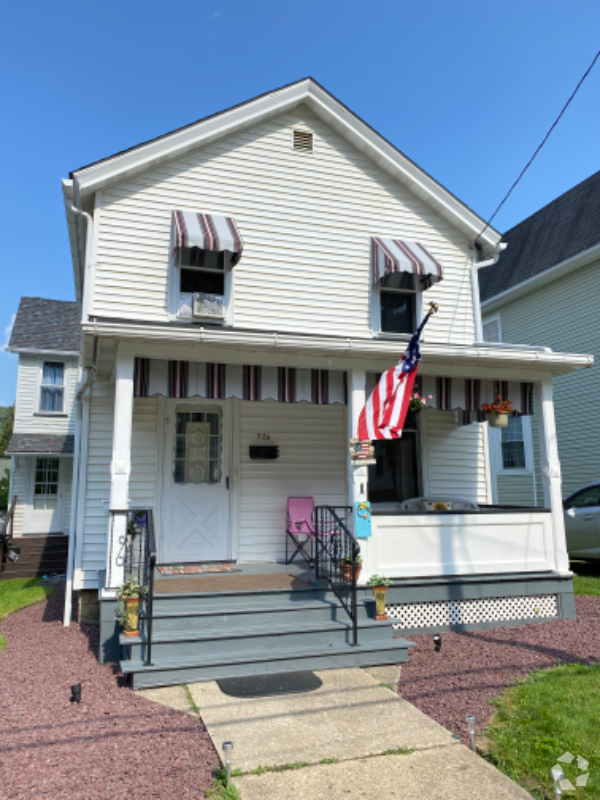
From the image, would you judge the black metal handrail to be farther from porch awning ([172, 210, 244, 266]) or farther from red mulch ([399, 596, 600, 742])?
porch awning ([172, 210, 244, 266])

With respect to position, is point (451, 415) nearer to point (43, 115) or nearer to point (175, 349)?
point (175, 349)

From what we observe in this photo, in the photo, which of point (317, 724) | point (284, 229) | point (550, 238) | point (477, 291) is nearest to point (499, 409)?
point (477, 291)

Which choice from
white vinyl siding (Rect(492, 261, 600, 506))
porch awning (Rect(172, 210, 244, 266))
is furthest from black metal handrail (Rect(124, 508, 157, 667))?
white vinyl siding (Rect(492, 261, 600, 506))

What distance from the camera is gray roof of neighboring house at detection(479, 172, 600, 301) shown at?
42.9 ft

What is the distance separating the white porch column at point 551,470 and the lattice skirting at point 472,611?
565 mm

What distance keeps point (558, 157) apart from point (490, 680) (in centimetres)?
705

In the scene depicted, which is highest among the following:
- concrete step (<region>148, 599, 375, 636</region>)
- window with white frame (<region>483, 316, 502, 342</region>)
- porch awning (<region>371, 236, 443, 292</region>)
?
window with white frame (<region>483, 316, 502, 342</region>)

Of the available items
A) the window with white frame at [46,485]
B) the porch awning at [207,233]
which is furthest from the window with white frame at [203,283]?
the window with white frame at [46,485]

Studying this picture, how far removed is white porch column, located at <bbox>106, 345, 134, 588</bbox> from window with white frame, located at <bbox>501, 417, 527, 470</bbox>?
37.3ft

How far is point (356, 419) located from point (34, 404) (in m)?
11.8

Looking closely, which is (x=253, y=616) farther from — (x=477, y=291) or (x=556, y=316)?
Result: (x=556, y=316)

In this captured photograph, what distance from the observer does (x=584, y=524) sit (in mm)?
10203

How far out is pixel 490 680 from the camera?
512cm

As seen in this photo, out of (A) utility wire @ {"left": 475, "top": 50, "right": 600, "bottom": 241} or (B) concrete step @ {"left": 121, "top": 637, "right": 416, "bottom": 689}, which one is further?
(A) utility wire @ {"left": 475, "top": 50, "right": 600, "bottom": 241}
